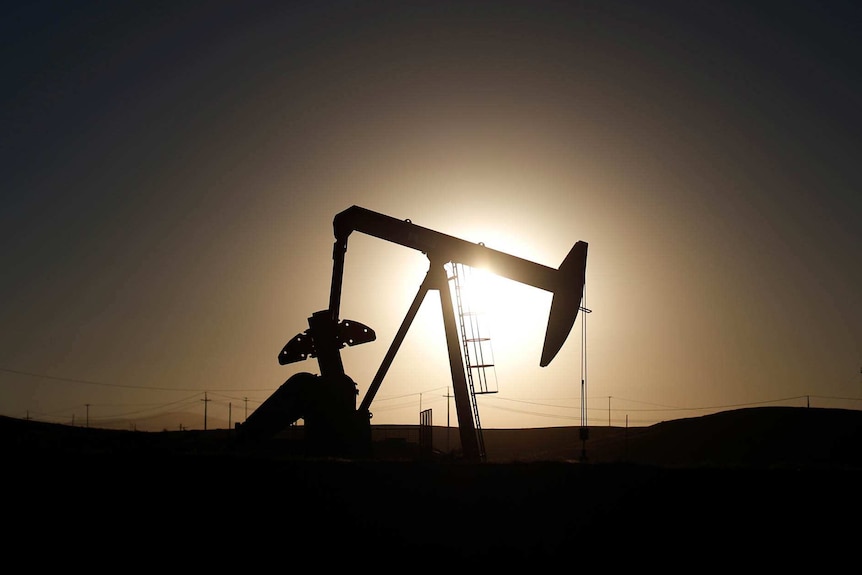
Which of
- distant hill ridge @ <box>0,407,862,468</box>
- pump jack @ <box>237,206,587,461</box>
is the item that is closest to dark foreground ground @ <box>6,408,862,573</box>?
pump jack @ <box>237,206,587,461</box>

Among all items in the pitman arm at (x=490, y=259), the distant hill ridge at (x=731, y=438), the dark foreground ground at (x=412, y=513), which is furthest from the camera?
the distant hill ridge at (x=731, y=438)

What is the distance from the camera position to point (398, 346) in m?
19.2

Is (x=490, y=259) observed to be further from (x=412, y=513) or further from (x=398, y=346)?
(x=412, y=513)

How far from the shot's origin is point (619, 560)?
1018 centimetres

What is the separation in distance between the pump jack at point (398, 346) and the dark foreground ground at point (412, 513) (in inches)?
228

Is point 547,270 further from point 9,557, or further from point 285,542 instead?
point 9,557

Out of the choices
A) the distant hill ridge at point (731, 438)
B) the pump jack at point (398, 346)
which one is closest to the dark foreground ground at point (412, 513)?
the pump jack at point (398, 346)

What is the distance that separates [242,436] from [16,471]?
7306mm

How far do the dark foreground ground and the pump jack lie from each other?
5799mm

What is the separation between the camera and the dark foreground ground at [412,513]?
10188mm

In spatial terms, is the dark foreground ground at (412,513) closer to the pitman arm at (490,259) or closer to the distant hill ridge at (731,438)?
the pitman arm at (490,259)

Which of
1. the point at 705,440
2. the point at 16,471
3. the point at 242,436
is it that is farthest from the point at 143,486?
the point at 705,440

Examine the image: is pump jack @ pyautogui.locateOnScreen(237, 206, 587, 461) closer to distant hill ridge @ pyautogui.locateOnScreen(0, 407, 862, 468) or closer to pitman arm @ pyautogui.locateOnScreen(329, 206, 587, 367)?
pitman arm @ pyautogui.locateOnScreen(329, 206, 587, 367)

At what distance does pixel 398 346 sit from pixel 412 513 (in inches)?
318
